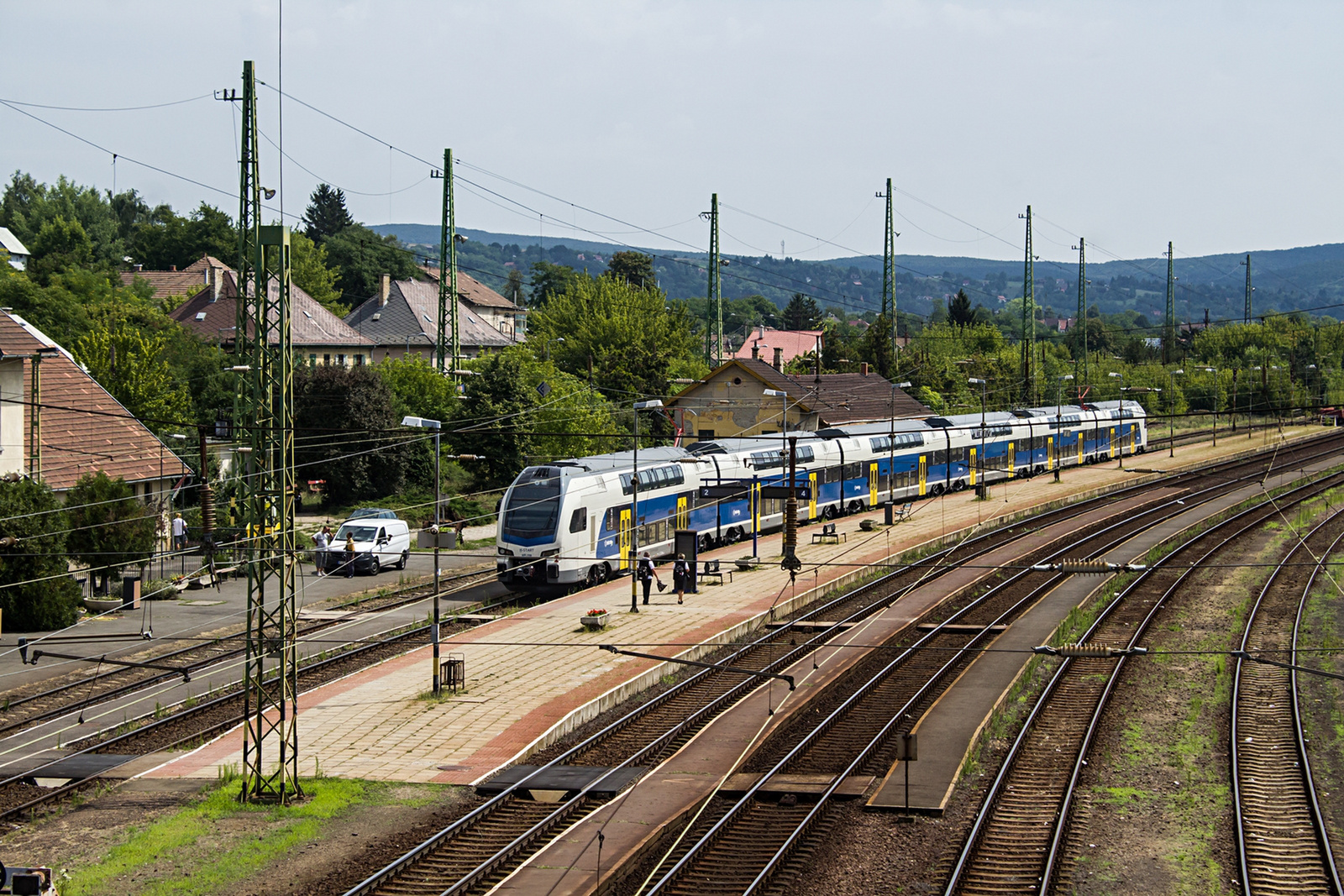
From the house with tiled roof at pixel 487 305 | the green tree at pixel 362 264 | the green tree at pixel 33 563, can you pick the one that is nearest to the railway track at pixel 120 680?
the green tree at pixel 33 563

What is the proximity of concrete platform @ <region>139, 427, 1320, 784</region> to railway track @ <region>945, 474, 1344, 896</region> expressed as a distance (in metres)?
6.33

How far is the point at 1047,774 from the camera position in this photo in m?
22.9

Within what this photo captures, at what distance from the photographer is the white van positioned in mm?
42625

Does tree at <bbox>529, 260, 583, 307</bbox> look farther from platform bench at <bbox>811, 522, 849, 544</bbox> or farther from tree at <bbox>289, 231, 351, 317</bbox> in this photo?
platform bench at <bbox>811, 522, 849, 544</bbox>

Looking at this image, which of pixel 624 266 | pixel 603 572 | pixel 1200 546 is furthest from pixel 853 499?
pixel 624 266

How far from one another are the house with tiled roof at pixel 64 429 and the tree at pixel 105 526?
1.43 meters

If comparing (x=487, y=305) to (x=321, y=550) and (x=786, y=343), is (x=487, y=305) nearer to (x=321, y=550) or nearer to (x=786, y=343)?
(x=786, y=343)

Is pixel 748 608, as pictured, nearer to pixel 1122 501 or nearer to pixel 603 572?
pixel 603 572

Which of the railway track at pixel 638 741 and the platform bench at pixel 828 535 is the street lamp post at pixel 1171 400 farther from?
the railway track at pixel 638 741

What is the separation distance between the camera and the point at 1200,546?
165 ft

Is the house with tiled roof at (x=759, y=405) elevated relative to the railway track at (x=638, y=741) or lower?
elevated

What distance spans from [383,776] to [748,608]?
637 inches

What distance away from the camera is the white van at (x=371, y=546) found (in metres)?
42.6

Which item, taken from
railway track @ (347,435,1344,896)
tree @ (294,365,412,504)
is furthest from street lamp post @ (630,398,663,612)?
tree @ (294,365,412,504)
